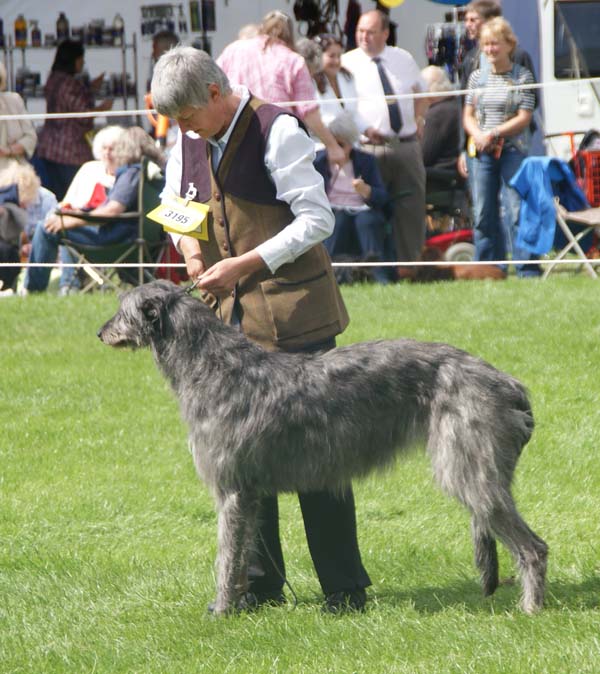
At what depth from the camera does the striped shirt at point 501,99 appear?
434 inches

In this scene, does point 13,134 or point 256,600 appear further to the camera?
point 13,134

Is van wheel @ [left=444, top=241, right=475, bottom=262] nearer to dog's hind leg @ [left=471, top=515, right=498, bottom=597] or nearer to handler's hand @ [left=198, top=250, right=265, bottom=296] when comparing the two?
dog's hind leg @ [left=471, top=515, right=498, bottom=597]

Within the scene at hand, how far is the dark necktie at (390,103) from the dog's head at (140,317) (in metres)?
7.06

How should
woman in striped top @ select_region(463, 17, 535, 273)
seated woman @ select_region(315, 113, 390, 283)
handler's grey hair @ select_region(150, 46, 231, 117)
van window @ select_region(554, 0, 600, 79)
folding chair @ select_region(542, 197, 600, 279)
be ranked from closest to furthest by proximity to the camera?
handler's grey hair @ select_region(150, 46, 231, 117)
woman in striped top @ select_region(463, 17, 535, 273)
seated woman @ select_region(315, 113, 390, 283)
folding chair @ select_region(542, 197, 600, 279)
van window @ select_region(554, 0, 600, 79)

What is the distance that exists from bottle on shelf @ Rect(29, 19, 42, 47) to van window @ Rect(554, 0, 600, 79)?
20.2ft

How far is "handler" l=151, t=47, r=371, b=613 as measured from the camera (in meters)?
4.52

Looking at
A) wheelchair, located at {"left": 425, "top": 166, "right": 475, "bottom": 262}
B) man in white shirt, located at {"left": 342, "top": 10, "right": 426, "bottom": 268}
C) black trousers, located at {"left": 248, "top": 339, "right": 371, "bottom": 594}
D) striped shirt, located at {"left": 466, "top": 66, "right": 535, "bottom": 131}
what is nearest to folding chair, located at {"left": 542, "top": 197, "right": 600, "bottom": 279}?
striped shirt, located at {"left": 466, "top": 66, "right": 535, "bottom": 131}

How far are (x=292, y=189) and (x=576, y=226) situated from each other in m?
7.51

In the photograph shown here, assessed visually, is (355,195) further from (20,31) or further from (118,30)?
(20,31)

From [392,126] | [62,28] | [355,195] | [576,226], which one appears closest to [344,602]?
[355,195]

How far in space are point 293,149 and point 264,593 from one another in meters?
1.76

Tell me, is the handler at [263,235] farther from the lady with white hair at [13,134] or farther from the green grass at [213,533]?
the lady with white hair at [13,134]

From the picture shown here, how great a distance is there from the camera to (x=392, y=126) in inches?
449

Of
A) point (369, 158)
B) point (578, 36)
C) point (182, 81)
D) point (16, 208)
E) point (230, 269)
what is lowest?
point (16, 208)
